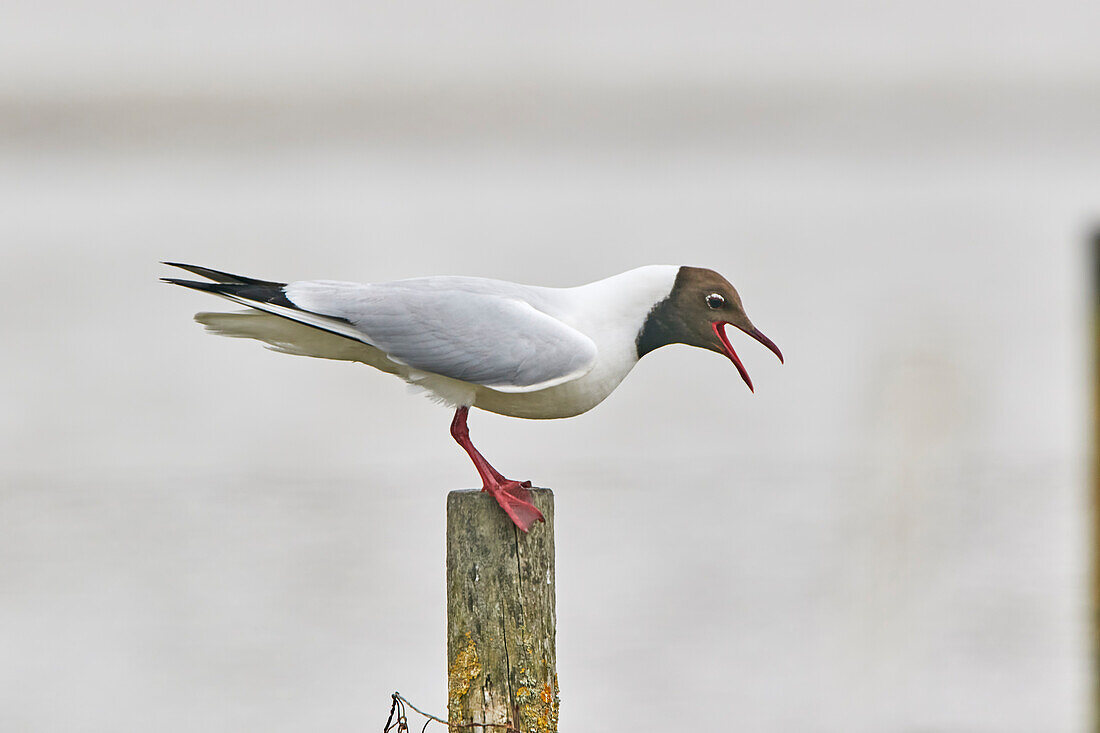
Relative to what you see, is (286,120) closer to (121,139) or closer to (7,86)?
(121,139)

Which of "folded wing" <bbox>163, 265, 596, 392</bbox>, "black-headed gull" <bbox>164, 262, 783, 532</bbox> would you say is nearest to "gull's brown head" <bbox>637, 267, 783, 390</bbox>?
"black-headed gull" <bbox>164, 262, 783, 532</bbox>

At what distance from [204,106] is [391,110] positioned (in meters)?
0.42

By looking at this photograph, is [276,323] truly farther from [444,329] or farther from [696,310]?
[696,310]

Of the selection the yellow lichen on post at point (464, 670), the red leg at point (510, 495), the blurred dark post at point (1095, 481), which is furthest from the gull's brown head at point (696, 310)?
the blurred dark post at point (1095, 481)

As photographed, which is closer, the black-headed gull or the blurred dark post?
the black-headed gull

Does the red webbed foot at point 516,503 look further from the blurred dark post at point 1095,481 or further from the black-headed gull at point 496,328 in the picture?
the blurred dark post at point 1095,481

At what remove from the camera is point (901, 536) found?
2.91 meters

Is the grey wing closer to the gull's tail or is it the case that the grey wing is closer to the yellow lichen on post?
the gull's tail

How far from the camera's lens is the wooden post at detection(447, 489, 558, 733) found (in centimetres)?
136

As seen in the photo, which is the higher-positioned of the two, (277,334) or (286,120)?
(286,120)

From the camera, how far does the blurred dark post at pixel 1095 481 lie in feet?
9.45

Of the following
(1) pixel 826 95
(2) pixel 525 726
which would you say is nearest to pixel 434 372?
(2) pixel 525 726

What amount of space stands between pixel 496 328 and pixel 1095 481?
2.19 meters

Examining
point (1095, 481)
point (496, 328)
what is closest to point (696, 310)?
point (496, 328)
